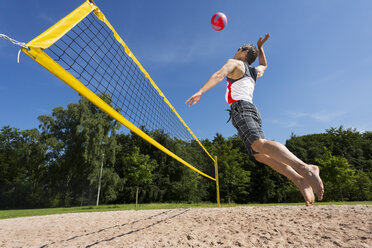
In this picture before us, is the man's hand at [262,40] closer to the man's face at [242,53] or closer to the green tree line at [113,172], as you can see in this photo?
the man's face at [242,53]

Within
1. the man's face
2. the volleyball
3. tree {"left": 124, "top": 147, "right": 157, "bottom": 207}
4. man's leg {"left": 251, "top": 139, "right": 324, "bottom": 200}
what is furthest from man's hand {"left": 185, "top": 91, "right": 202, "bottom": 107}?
tree {"left": 124, "top": 147, "right": 157, "bottom": 207}

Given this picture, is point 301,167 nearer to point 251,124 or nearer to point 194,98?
point 251,124

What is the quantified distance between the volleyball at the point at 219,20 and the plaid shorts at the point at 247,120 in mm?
2103

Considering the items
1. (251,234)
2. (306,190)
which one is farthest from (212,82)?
(251,234)

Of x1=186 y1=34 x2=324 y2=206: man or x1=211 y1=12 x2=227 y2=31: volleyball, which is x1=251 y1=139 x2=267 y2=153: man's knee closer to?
x1=186 y1=34 x2=324 y2=206: man

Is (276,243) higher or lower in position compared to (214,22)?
lower

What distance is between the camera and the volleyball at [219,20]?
3.57 m

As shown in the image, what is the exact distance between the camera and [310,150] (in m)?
30.6

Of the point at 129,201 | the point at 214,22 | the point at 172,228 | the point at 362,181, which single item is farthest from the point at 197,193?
the point at 214,22

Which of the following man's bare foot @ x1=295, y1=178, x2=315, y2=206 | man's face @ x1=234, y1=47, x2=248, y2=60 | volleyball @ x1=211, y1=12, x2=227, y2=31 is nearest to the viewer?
man's bare foot @ x1=295, y1=178, x2=315, y2=206

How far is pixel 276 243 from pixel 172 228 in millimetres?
1935

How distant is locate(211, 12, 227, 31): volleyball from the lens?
11.7 feet

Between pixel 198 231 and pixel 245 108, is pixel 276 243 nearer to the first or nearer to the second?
pixel 198 231

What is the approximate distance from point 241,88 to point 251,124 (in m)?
0.47
